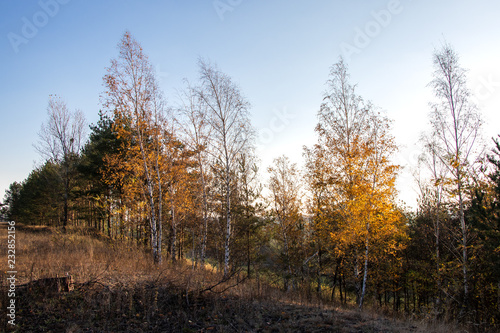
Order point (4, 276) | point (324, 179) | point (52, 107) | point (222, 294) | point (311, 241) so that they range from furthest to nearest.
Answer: point (52, 107) → point (311, 241) → point (324, 179) → point (222, 294) → point (4, 276)

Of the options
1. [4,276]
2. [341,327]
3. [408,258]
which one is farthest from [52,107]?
[408,258]

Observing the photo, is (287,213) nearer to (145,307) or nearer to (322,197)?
(322,197)

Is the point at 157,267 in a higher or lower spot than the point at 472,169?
lower

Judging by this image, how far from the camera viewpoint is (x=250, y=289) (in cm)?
848

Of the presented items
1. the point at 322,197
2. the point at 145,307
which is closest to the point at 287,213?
the point at 322,197

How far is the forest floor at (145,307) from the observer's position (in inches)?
218

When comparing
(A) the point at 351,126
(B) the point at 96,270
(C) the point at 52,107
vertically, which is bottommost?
(B) the point at 96,270

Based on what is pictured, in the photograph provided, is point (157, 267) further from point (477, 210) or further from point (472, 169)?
point (472, 169)

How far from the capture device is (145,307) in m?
6.32

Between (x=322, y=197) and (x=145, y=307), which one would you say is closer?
(x=145, y=307)

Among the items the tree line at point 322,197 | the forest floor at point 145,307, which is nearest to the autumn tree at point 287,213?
the tree line at point 322,197

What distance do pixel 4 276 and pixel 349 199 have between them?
1324 cm

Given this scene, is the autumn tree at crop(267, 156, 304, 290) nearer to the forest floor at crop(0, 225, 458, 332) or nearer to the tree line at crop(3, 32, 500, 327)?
the tree line at crop(3, 32, 500, 327)

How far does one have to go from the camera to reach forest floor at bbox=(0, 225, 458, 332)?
5543 mm
